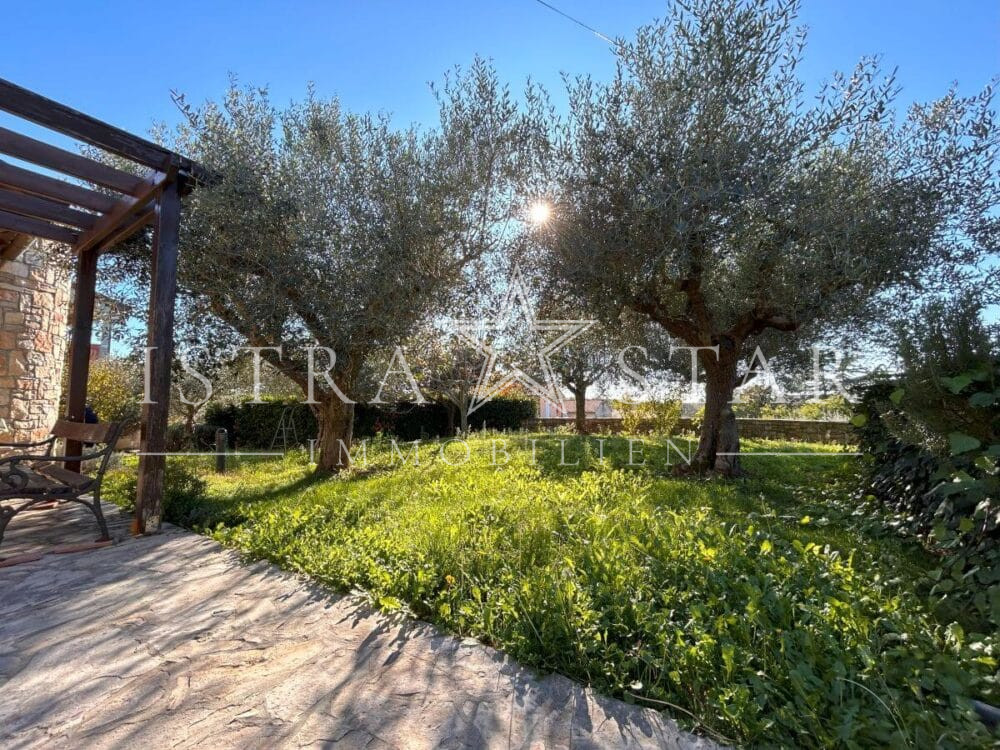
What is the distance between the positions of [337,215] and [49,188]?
8.18 feet

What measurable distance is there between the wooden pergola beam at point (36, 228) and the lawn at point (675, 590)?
322 cm

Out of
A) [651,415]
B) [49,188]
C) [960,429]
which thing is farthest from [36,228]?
[651,415]

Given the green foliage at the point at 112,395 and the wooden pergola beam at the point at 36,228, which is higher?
the wooden pergola beam at the point at 36,228

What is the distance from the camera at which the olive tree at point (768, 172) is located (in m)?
4.74

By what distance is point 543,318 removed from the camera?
7.18m

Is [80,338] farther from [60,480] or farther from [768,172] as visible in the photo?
[768,172]

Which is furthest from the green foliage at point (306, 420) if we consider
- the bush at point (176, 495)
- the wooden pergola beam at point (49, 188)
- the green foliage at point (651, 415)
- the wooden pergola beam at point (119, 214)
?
the wooden pergola beam at point (49, 188)

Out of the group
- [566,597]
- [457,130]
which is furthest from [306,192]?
[566,597]

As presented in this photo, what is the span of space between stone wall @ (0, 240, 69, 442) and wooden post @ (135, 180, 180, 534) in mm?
3808

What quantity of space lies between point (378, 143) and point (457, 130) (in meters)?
0.94

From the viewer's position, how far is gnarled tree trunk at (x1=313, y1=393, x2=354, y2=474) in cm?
687

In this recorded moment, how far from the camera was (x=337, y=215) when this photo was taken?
5688 millimetres

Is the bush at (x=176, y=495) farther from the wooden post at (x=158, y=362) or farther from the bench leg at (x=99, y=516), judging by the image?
the bench leg at (x=99, y=516)

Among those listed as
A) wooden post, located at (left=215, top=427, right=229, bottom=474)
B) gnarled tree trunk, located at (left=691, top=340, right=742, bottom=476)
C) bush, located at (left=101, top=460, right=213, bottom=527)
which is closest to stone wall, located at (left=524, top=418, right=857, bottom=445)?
gnarled tree trunk, located at (left=691, top=340, right=742, bottom=476)
